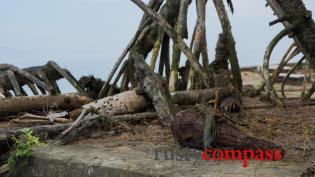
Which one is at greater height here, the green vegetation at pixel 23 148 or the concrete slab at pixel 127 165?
the green vegetation at pixel 23 148

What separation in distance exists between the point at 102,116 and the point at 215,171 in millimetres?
2224

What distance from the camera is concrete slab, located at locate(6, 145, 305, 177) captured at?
358 centimetres

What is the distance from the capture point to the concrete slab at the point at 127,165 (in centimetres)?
358

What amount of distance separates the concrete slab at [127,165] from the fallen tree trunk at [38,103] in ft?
6.52

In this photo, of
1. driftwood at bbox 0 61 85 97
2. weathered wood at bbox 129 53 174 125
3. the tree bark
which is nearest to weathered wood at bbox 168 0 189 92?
weathered wood at bbox 129 53 174 125

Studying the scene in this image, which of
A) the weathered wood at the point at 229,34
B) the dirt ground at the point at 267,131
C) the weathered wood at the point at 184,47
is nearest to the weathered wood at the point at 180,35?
the weathered wood at the point at 184,47

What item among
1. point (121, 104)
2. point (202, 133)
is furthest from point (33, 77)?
point (202, 133)

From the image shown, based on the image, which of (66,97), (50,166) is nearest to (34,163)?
(50,166)

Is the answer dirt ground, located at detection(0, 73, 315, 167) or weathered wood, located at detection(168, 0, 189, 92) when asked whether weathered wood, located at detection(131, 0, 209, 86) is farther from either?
dirt ground, located at detection(0, 73, 315, 167)

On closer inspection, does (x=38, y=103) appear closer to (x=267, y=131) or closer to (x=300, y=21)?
(x=267, y=131)

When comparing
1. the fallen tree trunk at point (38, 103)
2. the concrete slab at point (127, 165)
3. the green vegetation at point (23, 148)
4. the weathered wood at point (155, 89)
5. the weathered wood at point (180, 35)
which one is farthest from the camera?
the weathered wood at point (180, 35)

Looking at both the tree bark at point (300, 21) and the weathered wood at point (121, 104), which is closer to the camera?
the weathered wood at point (121, 104)

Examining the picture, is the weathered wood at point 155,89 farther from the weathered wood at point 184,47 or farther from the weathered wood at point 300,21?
the weathered wood at point 300,21

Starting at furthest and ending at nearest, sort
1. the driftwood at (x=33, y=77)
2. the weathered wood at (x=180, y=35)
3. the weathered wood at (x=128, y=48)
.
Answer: the driftwood at (x=33, y=77)
the weathered wood at (x=128, y=48)
the weathered wood at (x=180, y=35)
